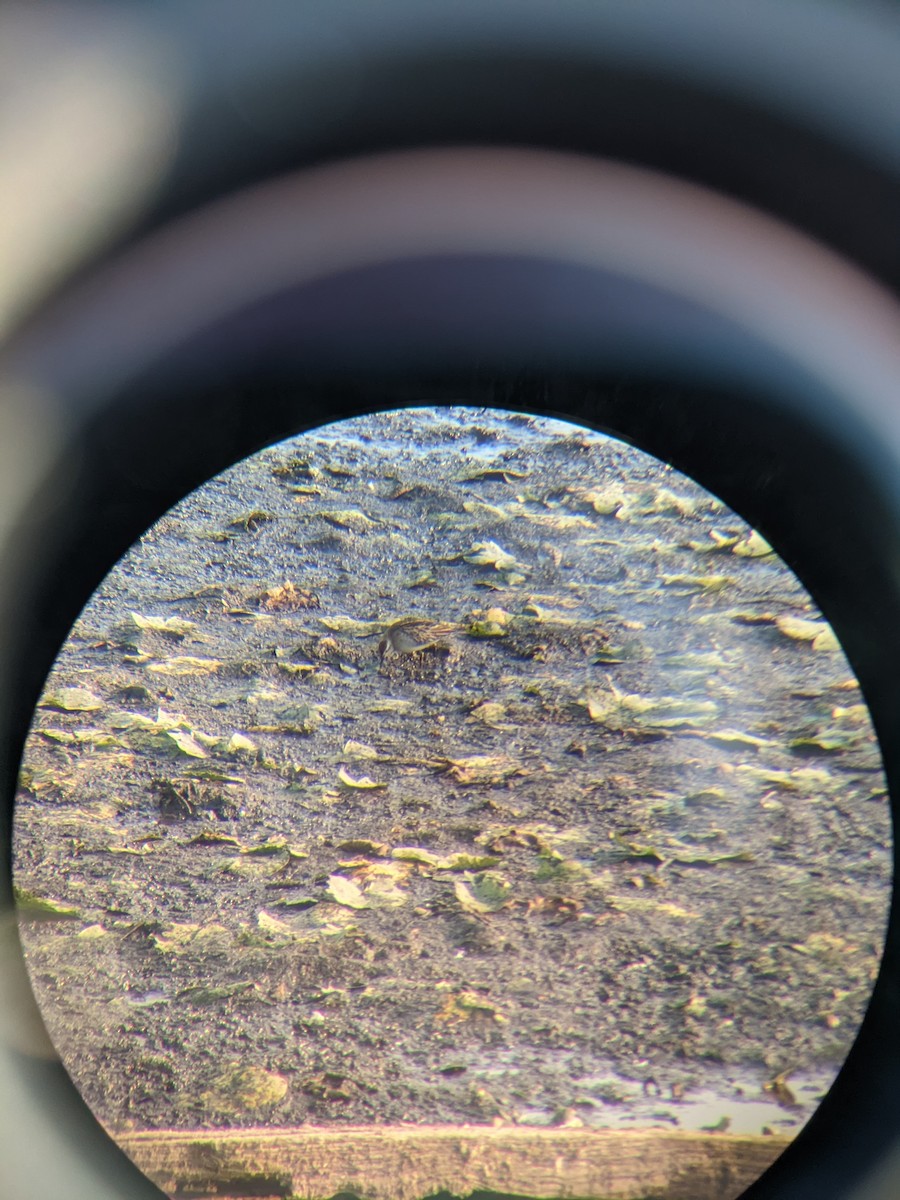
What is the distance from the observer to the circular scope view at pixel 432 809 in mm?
989

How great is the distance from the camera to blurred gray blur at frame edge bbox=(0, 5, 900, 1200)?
0.49m

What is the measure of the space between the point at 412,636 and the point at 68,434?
0.62 m

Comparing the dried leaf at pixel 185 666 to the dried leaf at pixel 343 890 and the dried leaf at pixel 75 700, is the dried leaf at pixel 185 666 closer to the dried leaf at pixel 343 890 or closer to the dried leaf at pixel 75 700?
the dried leaf at pixel 75 700

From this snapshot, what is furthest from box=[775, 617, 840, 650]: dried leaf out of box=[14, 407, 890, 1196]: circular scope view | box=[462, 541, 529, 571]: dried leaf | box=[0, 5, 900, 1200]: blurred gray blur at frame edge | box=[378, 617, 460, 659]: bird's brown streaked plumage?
box=[378, 617, 460, 659]: bird's brown streaked plumage

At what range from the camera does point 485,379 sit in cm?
59

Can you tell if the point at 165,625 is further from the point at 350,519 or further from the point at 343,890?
the point at 343,890

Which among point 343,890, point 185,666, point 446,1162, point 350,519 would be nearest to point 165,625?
point 185,666

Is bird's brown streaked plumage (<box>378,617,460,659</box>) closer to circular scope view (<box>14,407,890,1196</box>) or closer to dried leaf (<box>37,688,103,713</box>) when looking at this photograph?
circular scope view (<box>14,407,890,1196</box>)

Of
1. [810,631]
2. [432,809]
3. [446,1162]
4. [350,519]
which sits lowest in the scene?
[446,1162]

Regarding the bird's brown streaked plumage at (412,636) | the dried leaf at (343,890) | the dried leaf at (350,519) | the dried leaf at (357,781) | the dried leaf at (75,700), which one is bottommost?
the dried leaf at (343,890)

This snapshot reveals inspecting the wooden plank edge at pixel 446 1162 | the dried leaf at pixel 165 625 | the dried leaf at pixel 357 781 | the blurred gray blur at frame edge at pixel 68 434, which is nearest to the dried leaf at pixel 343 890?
the dried leaf at pixel 357 781

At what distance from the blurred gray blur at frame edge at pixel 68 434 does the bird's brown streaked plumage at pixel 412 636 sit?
545 millimetres

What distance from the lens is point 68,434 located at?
22.5 inches

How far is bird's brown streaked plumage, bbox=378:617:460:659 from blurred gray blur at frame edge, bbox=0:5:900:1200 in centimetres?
54
